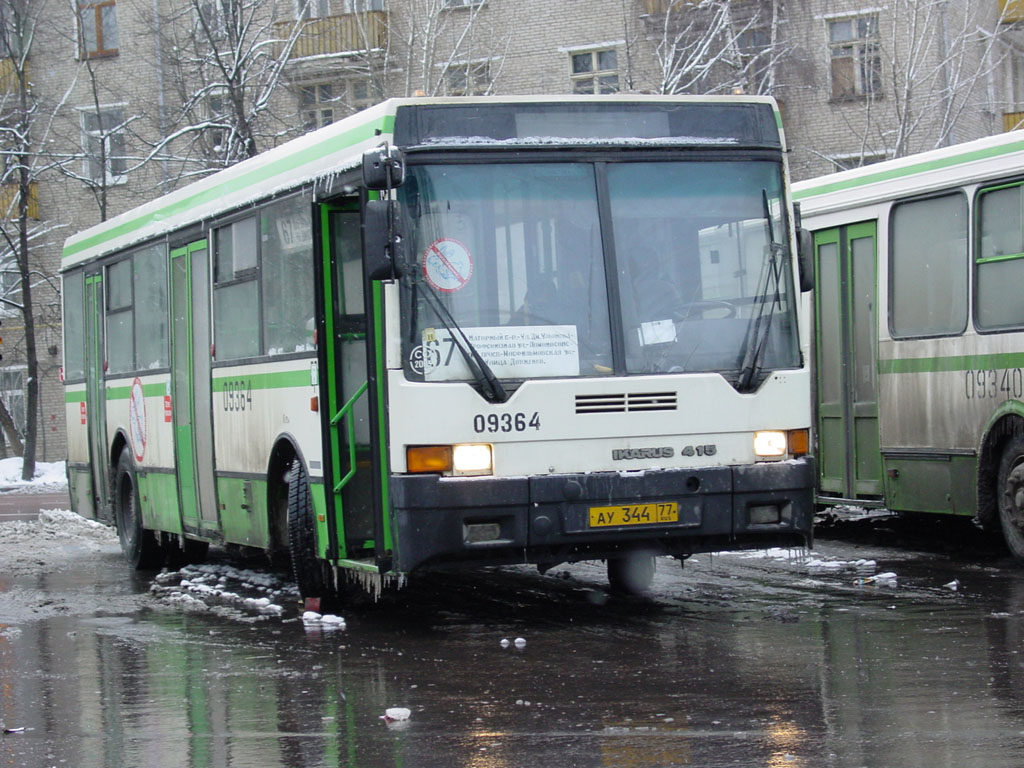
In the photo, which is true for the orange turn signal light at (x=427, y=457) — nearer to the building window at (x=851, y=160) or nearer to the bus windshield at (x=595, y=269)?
the bus windshield at (x=595, y=269)

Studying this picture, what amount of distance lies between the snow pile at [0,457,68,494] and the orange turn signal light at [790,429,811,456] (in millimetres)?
22192

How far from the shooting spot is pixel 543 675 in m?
8.36

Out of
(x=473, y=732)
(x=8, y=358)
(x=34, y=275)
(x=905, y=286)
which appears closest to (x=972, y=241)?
(x=905, y=286)

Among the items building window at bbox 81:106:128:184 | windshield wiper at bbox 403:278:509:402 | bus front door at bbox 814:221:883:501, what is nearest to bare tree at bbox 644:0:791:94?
building window at bbox 81:106:128:184

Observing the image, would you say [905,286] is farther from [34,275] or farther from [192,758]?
[34,275]

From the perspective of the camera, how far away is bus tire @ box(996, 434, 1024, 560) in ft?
41.7

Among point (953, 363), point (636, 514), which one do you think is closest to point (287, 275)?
point (636, 514)

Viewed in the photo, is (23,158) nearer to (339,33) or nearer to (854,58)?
(339,33)

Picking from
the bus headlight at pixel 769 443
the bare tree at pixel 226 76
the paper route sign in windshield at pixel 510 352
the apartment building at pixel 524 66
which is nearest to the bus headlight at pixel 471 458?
the paper route sign in windshield at pixel 510 352

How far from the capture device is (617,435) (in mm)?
9750

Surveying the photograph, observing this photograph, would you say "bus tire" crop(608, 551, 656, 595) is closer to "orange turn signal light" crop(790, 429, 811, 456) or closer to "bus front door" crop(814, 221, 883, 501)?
"orange turn signal light" crop(790, 429, 811, 456)

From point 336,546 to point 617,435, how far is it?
200 cm

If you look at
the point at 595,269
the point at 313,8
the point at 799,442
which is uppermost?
the point at 313,8

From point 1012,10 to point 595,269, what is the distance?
22.8m
